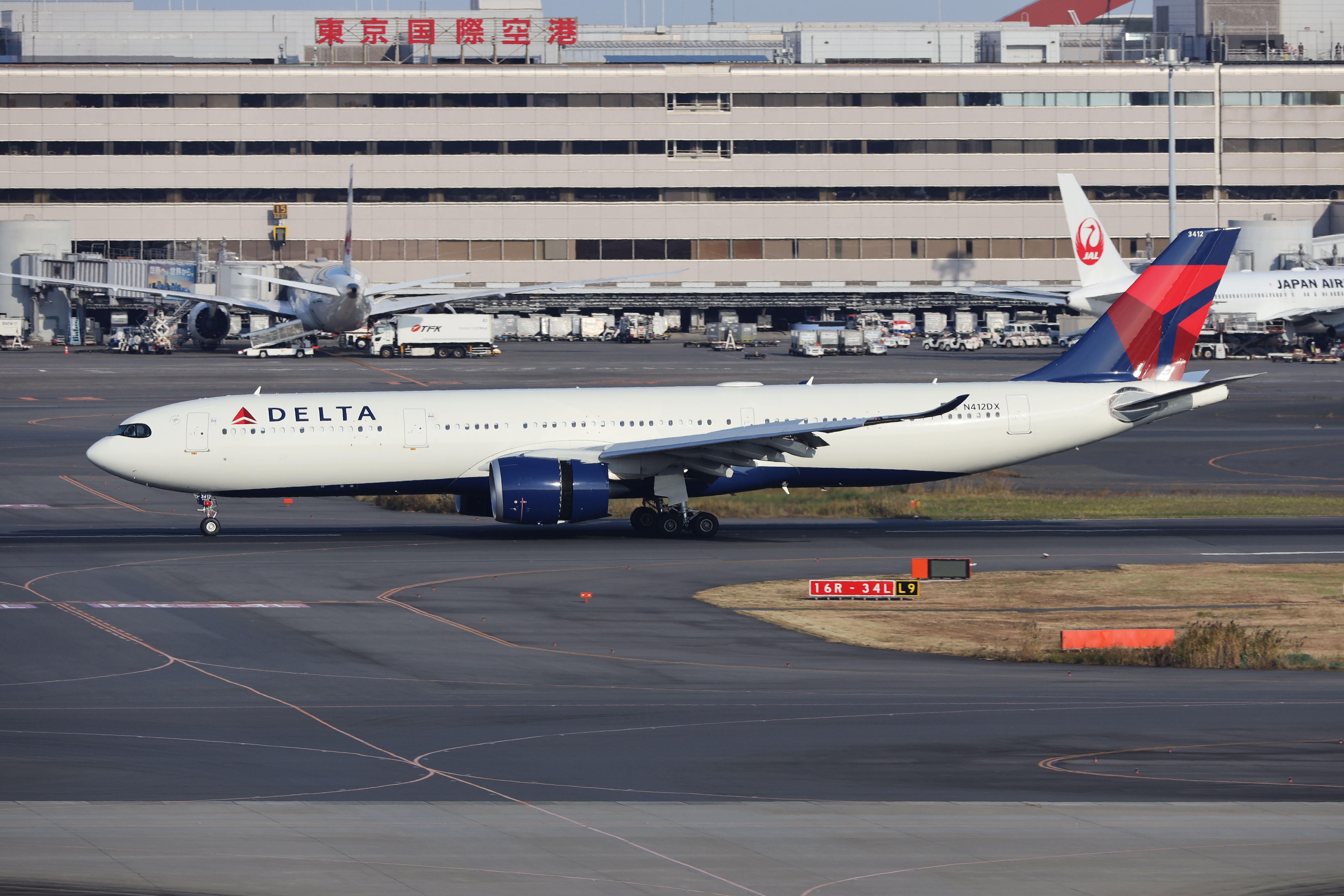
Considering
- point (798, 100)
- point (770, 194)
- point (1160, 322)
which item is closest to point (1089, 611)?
point (1160, 322)

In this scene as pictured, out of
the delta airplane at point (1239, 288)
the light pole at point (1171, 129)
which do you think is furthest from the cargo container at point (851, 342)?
the light pole at point (1171, 129)

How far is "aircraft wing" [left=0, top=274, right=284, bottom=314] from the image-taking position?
120 metres

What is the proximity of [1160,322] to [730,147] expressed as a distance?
110100mm

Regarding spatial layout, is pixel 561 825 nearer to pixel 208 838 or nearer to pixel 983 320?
pixel 208 838

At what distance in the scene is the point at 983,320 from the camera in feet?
520

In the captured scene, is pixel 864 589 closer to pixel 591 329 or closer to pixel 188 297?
pixel 188 297

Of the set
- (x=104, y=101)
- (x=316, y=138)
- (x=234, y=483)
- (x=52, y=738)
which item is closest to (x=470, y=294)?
(x=316, y=138)

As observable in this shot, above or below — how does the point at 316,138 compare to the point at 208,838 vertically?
above

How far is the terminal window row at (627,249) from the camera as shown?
153250 mm

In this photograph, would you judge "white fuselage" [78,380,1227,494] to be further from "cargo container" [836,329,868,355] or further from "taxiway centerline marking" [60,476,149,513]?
"cargo container" [836,329,868,355]

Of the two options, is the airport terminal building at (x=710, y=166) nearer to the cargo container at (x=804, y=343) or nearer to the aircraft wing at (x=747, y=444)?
the cargo container at (x=804, y=343)

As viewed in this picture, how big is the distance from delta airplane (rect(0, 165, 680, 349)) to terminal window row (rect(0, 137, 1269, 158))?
14.1 meters

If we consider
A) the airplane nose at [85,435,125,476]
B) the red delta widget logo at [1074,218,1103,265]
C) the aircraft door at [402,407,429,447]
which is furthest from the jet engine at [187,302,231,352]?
the aircraft door at [402,407,429,447]

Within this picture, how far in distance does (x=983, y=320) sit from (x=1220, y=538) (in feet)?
375
